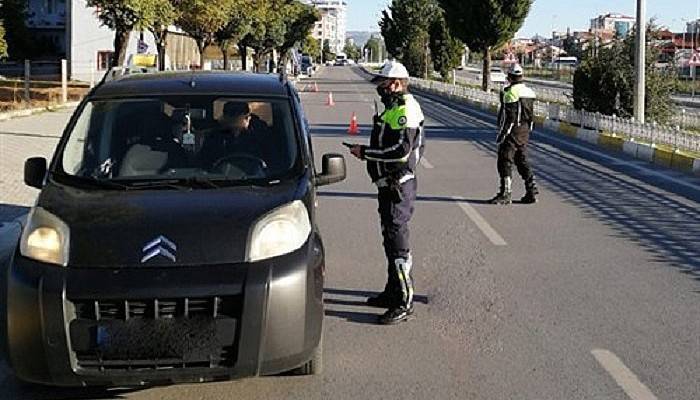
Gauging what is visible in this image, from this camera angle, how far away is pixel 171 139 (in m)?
6.34

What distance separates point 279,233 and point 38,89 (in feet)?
109

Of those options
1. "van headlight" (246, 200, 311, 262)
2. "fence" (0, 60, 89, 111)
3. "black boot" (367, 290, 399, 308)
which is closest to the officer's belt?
"black boot" (367, 290, 399, 308)

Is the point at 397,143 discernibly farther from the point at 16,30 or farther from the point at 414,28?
the point at 414,28

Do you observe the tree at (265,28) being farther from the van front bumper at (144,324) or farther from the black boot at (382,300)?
the van front bumper at (144,324)

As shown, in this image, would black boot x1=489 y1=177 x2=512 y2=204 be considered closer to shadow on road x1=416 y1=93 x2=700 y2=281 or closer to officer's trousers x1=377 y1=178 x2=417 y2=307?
shadow on road x1=416 y1=93 x2=700 y2=281

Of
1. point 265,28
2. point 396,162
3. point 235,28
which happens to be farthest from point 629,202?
point 265,28

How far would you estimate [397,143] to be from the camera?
6820mm

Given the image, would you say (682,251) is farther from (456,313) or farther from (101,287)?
(101,287)

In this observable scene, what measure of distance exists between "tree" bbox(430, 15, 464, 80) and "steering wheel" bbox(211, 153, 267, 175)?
57.1 meters

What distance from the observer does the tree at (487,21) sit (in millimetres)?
41750

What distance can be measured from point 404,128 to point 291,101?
85 cm

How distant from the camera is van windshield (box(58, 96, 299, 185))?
19.9 ft

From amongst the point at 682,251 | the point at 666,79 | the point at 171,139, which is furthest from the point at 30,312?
the point at 666,79

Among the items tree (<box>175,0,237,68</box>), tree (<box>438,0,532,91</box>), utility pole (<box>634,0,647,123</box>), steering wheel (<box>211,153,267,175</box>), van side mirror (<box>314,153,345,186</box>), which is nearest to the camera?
steering wheel (<box>211,153,267,175</box>)
